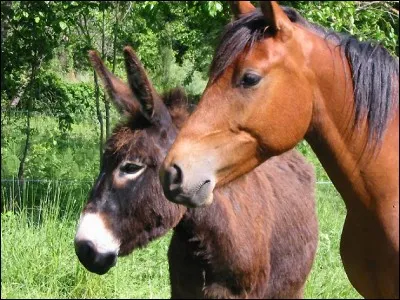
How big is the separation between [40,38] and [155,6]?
2266 millimetres

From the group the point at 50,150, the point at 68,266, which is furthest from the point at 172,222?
the point at 50,150

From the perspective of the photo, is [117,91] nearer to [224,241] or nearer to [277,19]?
[224,241]

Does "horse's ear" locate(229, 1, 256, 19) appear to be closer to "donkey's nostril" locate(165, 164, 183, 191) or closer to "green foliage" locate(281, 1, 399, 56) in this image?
"donkey's nostril" locate(165, 164, 183, 191)

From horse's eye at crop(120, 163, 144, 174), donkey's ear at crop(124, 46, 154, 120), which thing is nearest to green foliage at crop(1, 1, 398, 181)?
donkey's ear at crop(124, 46, 154, 120)

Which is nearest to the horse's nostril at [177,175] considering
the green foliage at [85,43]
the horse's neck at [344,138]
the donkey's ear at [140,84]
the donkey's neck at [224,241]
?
the horse's neck at [344,138]

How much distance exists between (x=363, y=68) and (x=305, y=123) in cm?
35

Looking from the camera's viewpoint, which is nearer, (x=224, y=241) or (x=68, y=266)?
(x=224, y=241)

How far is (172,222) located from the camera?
3715mm

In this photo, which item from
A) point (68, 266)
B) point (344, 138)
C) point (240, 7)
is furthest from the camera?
point (68, 266)

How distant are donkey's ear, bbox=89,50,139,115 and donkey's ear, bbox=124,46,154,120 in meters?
0.06

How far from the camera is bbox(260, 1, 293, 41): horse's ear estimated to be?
2.83 m

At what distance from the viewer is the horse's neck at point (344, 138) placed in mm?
2869

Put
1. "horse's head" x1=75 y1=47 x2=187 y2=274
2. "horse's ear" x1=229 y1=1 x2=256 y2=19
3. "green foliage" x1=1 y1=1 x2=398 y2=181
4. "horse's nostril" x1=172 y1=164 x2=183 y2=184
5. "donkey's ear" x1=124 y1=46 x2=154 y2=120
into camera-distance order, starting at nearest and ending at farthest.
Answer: "horse's nostril" x1=172 y1=164 x2=183 y2=184 → "horse's ear" x1=229 y1=1 x2=256 y2=19 → "horse's head" x1=75 y1=47 x2=187 y2=274 → "donkey's ear" x1=124 y1=46 x2=154 y2=120 → "green foliage" x1=1 y1=1 x2=398 y2=181

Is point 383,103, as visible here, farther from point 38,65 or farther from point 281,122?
point 38,65
